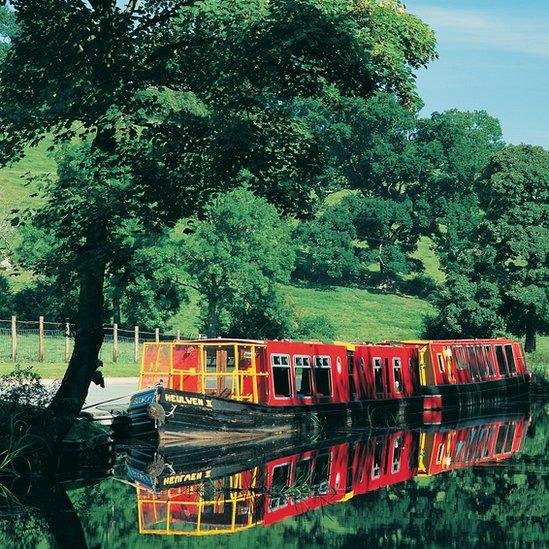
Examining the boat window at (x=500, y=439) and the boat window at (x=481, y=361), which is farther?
the boat window at (x=481, y=361)

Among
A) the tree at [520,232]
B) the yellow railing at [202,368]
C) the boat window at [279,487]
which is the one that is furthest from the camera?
the tree at [520,232]

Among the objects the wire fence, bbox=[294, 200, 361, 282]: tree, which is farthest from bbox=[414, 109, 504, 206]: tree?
the wire fence

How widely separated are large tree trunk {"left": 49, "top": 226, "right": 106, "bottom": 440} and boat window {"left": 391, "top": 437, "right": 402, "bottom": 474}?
20.9 ft

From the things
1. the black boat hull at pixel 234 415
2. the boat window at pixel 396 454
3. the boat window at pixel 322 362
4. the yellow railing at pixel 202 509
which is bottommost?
the boat window at pixel 396 454

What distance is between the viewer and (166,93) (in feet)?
90.1

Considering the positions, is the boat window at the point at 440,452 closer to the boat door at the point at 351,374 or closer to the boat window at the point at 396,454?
the boat window at the point at 396,454

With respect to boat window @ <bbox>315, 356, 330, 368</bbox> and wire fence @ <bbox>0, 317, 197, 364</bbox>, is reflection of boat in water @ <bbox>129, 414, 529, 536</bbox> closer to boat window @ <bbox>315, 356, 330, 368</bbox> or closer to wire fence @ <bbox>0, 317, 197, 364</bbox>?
boat window @ <bbox>315, 356, 330, 368</bbox>

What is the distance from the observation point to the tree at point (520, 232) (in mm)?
67500

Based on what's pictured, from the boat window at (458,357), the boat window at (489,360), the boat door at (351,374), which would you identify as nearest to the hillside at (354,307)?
the boat window at (489,360)

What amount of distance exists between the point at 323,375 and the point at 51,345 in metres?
21.1

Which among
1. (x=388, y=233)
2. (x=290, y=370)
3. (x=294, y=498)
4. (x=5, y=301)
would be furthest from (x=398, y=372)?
(x=388, y=233)

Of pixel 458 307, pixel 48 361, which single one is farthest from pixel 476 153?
pixel 48 361

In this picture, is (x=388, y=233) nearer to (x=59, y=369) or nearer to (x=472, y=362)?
(x=472, y=362)

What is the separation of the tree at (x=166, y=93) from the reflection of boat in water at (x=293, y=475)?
3.52m
